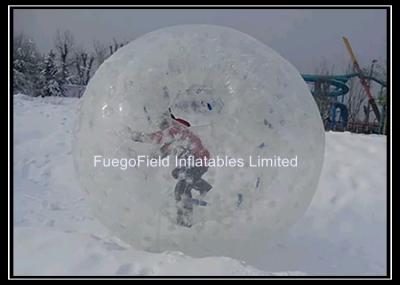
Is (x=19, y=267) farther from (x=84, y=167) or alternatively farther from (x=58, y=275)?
(x=84, y=167)

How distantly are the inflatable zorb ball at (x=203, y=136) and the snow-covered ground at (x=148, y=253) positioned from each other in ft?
0.45

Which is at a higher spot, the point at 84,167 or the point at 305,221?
the point at 84,167

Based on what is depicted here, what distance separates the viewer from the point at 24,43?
2771 millimetres

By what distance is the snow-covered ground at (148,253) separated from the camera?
220 cm

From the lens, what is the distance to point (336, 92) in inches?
136

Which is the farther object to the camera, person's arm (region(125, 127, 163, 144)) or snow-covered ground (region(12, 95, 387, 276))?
snow-covered ground (region(12, 95, 387, 276))

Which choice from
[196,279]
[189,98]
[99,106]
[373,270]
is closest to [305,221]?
[373,270]

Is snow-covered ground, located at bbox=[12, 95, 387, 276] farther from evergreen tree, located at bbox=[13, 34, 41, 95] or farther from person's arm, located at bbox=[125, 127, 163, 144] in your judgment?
person's arm, located at bbox=[125, 127, 163, 144]

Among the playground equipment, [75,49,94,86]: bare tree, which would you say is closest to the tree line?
[75,49,94,86]: bare tree

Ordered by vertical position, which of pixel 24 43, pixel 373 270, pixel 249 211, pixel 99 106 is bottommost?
pixel 373 270

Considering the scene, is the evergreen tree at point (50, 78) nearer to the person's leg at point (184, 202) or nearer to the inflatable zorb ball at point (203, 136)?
the inflatable zorb ball at point (203, 136)

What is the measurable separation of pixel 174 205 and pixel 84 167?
1.56ft

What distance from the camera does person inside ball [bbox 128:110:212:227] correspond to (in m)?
2.09

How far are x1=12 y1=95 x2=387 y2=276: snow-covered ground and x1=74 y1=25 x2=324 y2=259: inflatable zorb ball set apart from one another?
14cm
